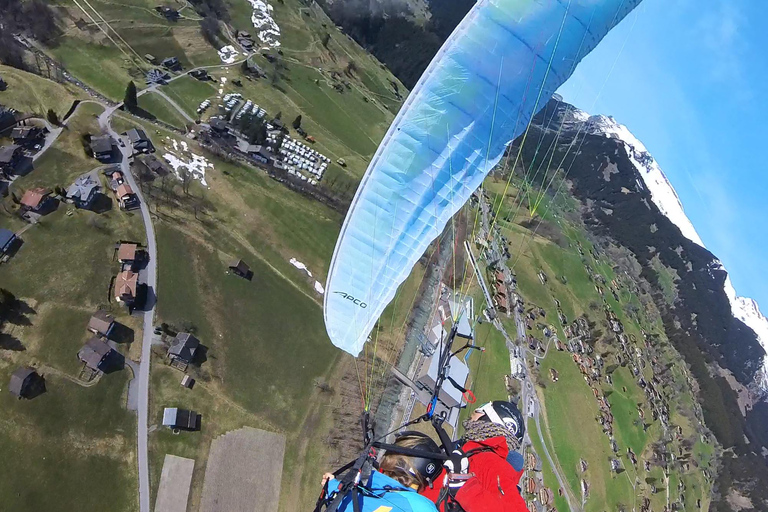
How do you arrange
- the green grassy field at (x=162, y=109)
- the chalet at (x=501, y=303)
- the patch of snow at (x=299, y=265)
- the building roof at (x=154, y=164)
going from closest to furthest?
the building roof at (x=154, y=164), the patch of snow at (x=299, y=265), the green grassy field at (x=162, y=109), the chalet at (x=501, y=303)

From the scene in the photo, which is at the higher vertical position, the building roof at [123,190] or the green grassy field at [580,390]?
the green grassy field at [580,390]

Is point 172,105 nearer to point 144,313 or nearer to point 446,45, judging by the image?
point 144,313

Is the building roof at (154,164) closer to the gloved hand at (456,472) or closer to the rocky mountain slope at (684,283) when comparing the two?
the gloved hand at (456,472)

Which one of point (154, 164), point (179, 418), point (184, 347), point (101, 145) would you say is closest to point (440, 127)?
point (184, 347)

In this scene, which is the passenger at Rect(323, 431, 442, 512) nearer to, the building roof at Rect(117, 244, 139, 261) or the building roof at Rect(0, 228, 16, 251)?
the building roof at Rect(117, 244, 139, 261)

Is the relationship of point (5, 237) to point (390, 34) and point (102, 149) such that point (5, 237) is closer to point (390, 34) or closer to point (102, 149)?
point (102, 149)

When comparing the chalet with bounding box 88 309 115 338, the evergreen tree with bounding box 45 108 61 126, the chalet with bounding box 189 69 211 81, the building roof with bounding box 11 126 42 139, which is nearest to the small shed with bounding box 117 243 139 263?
the chalet with bounding box 88 309 115 338

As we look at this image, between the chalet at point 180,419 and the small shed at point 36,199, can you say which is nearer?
the chalet at point 180,419

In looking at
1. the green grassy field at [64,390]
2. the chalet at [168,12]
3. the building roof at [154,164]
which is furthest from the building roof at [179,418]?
the chalet at [168,12]
